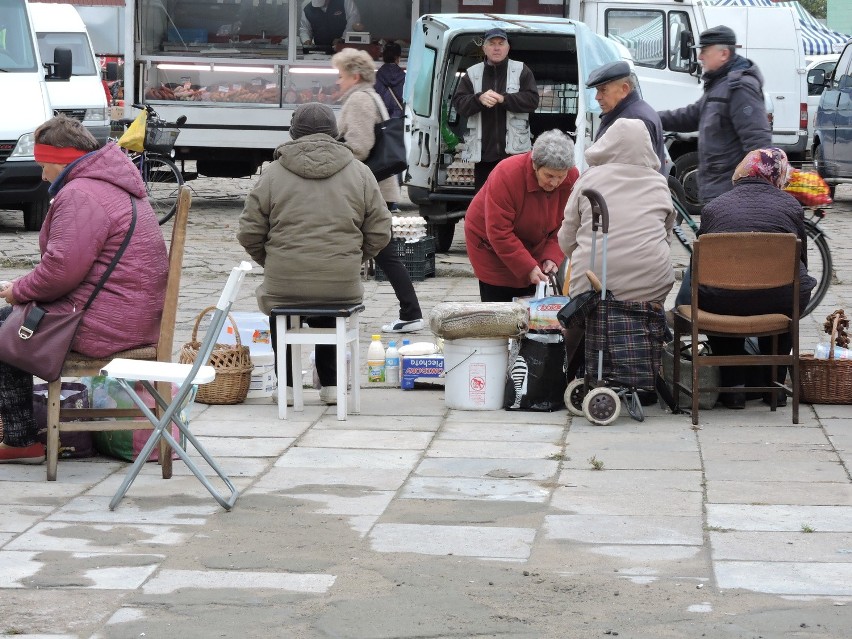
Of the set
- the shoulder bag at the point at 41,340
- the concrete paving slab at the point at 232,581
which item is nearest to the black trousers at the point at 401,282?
the shoulder bag at the point at 41,340

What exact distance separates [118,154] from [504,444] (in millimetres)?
2143

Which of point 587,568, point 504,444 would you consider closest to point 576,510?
point 587,568

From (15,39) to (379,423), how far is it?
9.60 m

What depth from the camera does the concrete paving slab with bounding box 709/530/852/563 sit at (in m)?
4.93

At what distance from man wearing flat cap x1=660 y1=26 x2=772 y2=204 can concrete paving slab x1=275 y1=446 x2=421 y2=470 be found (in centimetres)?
314

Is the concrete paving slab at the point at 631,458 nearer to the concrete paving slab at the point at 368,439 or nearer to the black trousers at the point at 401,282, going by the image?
the concrete paving slab at the point at 368,439

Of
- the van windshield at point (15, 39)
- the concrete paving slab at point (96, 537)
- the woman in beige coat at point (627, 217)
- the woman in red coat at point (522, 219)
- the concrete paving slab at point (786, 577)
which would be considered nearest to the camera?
the concrete paving slab at point (786, 577)

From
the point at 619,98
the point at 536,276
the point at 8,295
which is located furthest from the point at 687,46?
the point at 8,295

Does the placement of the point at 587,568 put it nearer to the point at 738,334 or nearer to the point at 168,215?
the point at 738,334

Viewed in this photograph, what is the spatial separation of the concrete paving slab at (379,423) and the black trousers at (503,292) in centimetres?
124

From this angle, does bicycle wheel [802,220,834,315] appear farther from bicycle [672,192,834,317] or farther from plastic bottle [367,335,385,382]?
plastic bottle [367,335,385,382]

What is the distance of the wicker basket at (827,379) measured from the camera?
7.50 metres

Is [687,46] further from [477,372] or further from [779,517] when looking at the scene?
[779,517]

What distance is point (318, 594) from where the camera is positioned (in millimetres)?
4543
